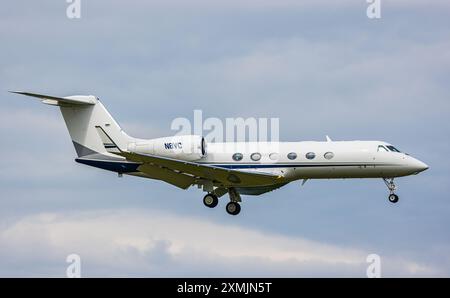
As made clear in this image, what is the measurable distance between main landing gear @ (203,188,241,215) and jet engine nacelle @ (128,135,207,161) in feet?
5.96

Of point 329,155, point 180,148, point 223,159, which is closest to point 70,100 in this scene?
point 180,148

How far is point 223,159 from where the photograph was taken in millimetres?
45969

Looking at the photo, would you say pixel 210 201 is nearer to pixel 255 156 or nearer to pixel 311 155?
pixel 255 156

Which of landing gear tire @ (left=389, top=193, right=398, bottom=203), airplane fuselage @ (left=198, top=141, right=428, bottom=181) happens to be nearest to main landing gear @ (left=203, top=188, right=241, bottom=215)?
airplane fuselage @ (left=198, top=141, right=428, bottom=181)

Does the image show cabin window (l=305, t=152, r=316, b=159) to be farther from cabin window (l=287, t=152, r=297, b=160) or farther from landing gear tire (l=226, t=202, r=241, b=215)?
landing gear tire (l=226, t=202, r=241, b=215)

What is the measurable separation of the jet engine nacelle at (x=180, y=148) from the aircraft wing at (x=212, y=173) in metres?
0.94

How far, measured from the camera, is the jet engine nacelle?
1801 inches

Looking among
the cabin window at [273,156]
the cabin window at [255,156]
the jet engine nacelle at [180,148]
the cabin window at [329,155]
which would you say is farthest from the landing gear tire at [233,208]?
the cabin window at [329,155]

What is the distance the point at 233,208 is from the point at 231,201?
46 cm

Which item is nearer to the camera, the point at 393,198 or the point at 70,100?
the point at 393,198
